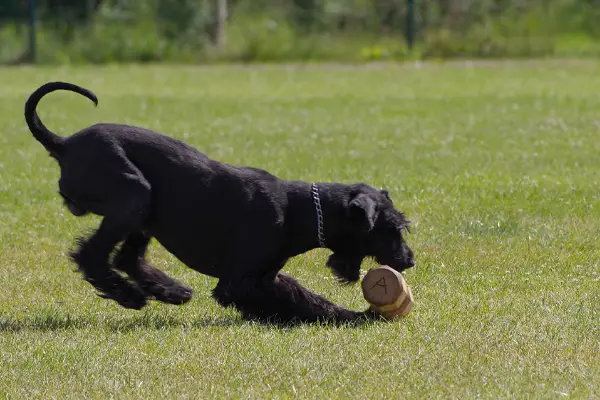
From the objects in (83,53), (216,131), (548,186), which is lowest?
(83,53)

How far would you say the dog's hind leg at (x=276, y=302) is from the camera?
21.2ft

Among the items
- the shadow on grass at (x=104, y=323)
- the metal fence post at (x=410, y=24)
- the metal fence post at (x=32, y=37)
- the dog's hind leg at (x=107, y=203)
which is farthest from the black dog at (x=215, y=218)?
the metal fence post at (x=32, y=37)

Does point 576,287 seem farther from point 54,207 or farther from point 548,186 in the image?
point 54,207

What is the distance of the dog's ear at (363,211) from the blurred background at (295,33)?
922 inches

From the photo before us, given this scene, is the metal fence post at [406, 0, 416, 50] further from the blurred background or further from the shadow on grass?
the shadow on grass

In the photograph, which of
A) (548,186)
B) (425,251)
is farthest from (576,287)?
(548,186)

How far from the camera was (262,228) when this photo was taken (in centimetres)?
650

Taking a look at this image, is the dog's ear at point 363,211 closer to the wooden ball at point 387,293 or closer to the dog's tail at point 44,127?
the wooden ball at point 387,293

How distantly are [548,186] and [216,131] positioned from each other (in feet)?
19.3

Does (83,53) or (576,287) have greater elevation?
(576,287)

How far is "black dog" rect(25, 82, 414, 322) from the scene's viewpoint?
6508 mm

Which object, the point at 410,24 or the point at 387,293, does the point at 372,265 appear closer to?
the point at 387,293

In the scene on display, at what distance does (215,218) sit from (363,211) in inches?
33.9

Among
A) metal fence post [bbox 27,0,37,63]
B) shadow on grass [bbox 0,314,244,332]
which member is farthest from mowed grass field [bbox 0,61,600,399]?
metal fence post [bbox 27,0,37,63]
